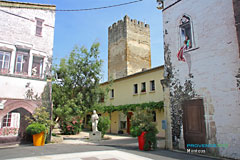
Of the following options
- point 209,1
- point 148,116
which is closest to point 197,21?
point 209,1

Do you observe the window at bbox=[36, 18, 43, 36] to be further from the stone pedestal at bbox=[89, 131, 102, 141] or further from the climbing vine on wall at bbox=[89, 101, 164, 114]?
the stone pedestal at bbox=[89, 131, 102, 141]

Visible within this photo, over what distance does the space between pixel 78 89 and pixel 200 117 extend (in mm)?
9752

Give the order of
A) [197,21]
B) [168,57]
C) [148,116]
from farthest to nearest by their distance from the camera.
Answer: [168,57], [148,116], [197,21]

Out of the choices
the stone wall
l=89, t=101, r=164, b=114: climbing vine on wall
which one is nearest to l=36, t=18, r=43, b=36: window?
l=89, t=101, r=164, b=114: climbing vine on wall

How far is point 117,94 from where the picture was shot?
2169cm

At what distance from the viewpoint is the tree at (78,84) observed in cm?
1423

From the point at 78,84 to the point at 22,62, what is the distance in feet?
16.2

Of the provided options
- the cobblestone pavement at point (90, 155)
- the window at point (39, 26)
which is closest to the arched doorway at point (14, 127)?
the cobblestone pavement at point (90, 155)

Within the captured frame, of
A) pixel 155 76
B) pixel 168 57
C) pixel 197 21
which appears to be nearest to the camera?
pixel 197 21

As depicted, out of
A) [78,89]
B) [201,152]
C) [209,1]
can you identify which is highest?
[209,1]

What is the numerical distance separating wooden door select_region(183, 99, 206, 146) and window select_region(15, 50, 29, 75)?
9225 mm

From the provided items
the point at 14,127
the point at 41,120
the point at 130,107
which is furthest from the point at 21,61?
the point at 130,107

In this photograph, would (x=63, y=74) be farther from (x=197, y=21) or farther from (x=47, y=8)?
(x=197, y=21)

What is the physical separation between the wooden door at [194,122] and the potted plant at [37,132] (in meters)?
7.51
